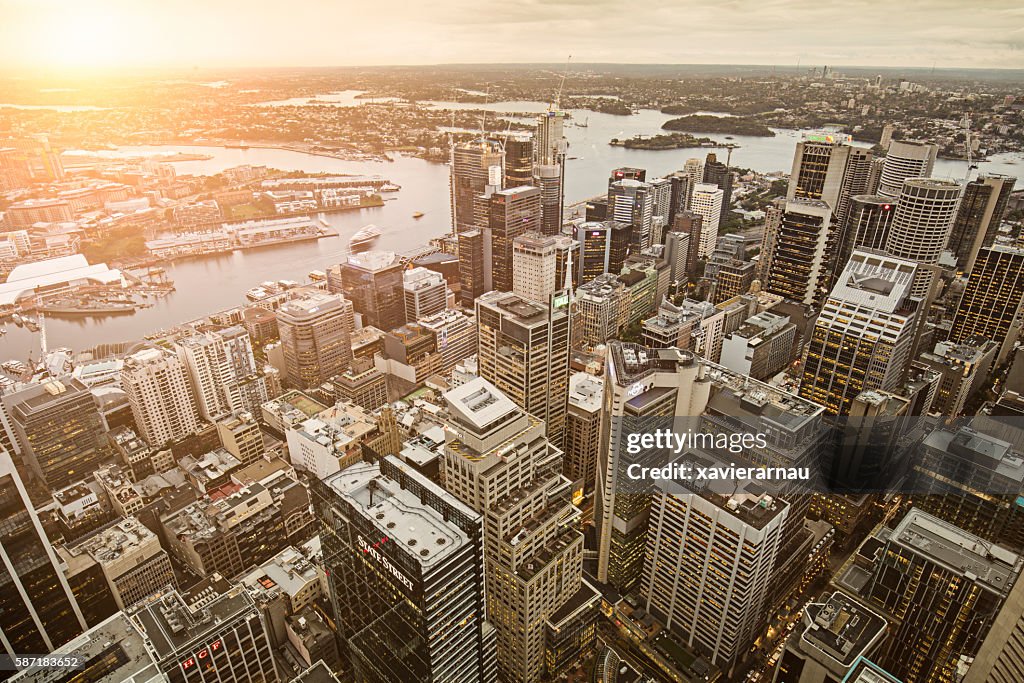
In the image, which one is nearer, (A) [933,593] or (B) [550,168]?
(A) [933,593]

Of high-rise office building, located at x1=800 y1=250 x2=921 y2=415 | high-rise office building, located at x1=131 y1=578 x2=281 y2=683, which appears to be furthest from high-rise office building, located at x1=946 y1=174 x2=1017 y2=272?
high-rise office building, located at x1=131 y1=578 x2=281 y2=683

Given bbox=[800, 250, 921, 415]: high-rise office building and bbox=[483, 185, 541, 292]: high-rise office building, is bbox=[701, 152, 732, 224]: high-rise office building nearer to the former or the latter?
bbox=[483, 185, 541, 292]: high-rise office building

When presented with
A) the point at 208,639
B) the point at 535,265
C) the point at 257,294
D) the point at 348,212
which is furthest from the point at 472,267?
the point at 208,639

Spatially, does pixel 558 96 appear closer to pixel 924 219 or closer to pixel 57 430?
pixel 924 219

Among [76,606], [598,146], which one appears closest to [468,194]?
[598,146]

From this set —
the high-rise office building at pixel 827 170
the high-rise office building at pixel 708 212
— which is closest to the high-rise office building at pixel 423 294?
the high-rise office building at pixel 708 212

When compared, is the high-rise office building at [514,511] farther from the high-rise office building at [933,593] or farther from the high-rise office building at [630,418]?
the high-rise office building at [933,593]
